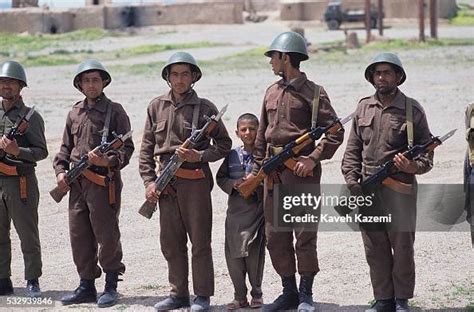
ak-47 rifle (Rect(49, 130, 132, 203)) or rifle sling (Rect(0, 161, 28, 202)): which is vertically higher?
ak-47 rifle (Rect(49, 130, 132, 203))

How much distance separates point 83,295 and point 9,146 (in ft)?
4.32

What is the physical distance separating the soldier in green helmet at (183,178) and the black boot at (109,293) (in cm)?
44

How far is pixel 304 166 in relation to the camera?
7453mm

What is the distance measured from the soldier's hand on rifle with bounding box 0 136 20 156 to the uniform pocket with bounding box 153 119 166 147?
1.14m

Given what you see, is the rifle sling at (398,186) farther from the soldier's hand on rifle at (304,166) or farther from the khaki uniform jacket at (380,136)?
the soldier's hand on rifle at (304,166)

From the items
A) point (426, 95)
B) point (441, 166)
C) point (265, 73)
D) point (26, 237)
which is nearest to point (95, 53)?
point (265, 73)

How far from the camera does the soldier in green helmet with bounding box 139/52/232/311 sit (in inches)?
309

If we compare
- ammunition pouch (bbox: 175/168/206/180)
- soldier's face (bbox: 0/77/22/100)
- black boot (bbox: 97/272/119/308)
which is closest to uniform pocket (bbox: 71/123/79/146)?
soldier's face (bbox: 0/77/22/100)

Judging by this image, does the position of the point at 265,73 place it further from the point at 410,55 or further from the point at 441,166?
the point at 441,166

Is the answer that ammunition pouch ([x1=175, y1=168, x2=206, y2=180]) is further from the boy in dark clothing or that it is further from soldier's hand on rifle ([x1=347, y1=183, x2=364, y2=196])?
soldier's hand on rifle ([x1=347, y1=183, x2=364, y2=196])

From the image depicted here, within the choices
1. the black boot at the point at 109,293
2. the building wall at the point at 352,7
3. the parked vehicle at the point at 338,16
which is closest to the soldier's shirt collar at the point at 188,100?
the black boot at the point at 109,293

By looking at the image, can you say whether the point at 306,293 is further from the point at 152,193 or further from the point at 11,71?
the point at 11,71

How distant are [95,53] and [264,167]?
1215 inches

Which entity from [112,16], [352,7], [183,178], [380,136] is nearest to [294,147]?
[380,136]
